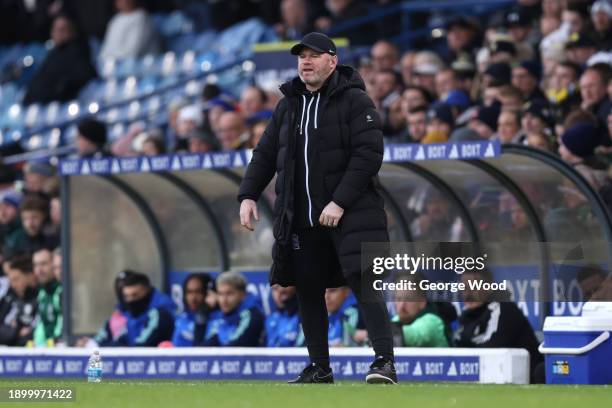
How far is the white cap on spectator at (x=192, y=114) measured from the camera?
19069mm

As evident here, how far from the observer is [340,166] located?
10008 millimetres

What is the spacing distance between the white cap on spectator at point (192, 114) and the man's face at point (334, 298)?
5.37m

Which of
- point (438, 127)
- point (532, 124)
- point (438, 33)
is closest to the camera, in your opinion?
point (532, 124)

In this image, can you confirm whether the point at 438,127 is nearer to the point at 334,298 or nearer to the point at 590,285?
the point at 334,298

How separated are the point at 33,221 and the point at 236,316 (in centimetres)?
392

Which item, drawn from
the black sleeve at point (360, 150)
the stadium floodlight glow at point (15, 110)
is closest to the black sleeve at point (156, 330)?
the black sleeve at point (360, 150)

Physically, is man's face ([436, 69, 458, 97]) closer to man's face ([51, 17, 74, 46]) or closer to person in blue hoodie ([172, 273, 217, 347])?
person in blue hoodie ([172, 273, 217, 347])

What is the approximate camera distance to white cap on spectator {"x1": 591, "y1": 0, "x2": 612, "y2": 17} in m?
16.6

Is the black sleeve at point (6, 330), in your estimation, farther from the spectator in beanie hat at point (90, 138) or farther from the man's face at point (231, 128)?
the man's face at point (231, 128)

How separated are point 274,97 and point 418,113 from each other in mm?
2825

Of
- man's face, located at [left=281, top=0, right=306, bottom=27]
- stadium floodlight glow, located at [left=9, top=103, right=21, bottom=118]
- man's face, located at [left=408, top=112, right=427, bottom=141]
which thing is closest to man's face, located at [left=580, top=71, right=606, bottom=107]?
man's face, located at [left=408, top=112, right=427, bottom=141]

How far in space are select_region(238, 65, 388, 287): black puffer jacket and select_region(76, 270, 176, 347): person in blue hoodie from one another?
4.94m

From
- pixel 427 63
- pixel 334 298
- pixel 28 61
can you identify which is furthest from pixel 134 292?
pixel 28 61

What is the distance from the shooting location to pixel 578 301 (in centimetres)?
A: 1181
